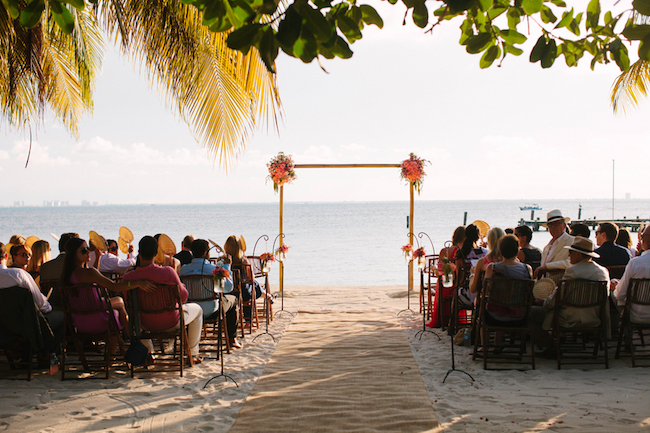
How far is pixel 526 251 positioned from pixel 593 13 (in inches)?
188

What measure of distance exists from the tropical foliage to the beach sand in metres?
3.04

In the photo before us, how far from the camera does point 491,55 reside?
2738mm

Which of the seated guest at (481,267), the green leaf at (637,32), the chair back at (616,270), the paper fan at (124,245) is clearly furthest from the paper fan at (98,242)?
the green leaf at (637,32)

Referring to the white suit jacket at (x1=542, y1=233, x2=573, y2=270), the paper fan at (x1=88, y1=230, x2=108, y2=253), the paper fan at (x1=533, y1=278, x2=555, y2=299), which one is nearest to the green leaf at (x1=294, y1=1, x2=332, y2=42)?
the paper fan at (x1=533, y1=278, x2=555, y2=299)

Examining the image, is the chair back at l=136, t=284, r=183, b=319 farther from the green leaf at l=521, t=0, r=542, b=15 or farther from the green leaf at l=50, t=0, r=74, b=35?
the green leaf at l=521, t=0, r=542, b=15

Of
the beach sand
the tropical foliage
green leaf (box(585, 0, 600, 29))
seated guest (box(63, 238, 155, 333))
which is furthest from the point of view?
the tropical foliage

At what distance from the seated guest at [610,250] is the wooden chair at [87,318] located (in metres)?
5.78

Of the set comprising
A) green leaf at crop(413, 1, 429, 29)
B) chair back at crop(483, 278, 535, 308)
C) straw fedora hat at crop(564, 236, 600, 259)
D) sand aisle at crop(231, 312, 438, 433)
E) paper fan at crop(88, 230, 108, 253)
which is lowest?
sand aisle at crop(231, 312, 438, 433)

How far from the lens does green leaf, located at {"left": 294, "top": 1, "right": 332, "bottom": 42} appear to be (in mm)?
1805

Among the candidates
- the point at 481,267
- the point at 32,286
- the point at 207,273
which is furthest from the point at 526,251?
the point at 32,286

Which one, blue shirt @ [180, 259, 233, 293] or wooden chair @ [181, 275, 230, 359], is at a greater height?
blue shirt @ [180, 259, 233, 293]

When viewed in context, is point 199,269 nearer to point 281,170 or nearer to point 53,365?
point 53,365

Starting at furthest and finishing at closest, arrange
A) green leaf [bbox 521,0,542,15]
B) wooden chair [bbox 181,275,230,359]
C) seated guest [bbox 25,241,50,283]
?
seated guest [bbox 25,241,50,283], wooden chair [bbox 181,275,230,359], green leaf [bbox 521,0,542,15]

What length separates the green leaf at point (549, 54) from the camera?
103 inches
